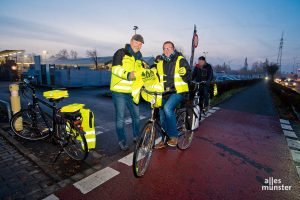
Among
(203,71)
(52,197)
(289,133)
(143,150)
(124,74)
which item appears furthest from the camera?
(203,71)

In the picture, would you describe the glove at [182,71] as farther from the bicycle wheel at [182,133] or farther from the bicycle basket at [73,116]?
the bicycle basket at [73,116]

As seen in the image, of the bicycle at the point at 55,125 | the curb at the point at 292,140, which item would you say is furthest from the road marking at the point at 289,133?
the bicycle at the point at 55,125

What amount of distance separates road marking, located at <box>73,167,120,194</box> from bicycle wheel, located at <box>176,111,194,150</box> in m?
1.70

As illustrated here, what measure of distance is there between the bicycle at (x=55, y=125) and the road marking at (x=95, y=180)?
1.55 feet

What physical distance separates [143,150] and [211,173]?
53.2 inches

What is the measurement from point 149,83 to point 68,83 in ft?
53.8

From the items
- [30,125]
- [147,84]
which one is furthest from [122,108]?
[30,125]

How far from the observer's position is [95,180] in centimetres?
321

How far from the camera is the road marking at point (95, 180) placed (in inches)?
118

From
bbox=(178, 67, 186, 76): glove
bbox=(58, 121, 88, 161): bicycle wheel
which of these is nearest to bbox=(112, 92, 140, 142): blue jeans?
bbox=(58, 121, 88, 161): bicycle wheel

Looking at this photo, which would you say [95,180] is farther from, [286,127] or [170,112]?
[286,127]

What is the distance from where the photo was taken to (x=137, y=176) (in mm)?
3295

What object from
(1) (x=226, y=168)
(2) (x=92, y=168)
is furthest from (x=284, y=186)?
(2) (x=92, y=168)

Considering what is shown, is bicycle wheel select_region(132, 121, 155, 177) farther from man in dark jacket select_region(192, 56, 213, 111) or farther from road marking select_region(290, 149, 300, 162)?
man in dark jacket select_region(192, 56, 213, 111)
